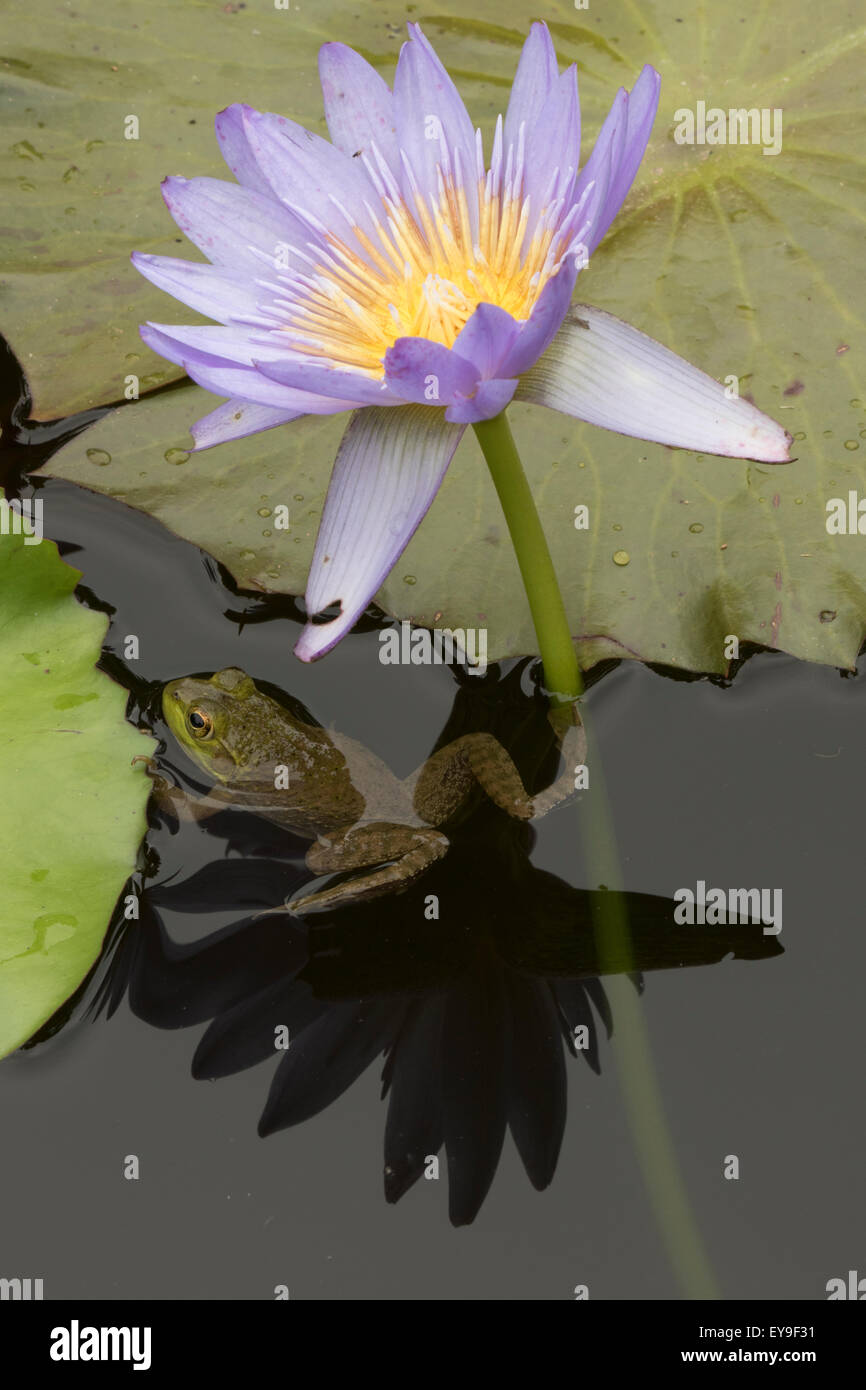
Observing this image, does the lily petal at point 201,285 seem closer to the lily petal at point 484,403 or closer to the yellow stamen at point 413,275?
the yellow stamen at point 413,275

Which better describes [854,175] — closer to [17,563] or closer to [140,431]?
[140,431]

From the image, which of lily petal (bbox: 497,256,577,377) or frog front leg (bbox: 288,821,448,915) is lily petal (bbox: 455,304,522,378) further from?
frog front leg (bbox: 288,821,448,915)

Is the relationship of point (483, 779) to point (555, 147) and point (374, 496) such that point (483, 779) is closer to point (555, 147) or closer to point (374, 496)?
point (374, 496)

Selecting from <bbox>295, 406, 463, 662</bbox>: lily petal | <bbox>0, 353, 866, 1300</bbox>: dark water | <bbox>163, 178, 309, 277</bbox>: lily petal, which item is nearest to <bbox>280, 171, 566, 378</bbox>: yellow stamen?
<bbox>163, 178, 309, 277</bbox>: lily petal

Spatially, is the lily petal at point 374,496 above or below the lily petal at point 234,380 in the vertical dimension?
below

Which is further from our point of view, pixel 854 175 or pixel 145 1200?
pixel 854 175

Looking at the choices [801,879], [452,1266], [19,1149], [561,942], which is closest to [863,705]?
[801,879]

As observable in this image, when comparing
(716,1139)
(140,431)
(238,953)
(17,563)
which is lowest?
(716,1139)

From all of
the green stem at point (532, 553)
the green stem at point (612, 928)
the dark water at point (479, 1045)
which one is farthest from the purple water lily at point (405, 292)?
the dark water at point (479, 1045)
